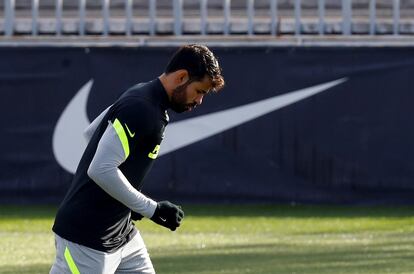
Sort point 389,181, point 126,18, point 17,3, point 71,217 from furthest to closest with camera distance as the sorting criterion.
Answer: point 17,3 < point 126,18 < point 389,181 < point 71,217

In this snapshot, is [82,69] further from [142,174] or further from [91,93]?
[142,174]

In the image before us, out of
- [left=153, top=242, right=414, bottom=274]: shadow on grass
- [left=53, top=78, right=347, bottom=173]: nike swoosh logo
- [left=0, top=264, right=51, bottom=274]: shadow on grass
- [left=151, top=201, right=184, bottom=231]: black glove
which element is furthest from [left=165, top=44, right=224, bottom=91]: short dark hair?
[left=53, top=78, right=347, bottom=173]: nike swoosh logo

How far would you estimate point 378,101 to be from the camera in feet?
45.9

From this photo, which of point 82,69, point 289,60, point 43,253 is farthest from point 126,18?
point 43,253

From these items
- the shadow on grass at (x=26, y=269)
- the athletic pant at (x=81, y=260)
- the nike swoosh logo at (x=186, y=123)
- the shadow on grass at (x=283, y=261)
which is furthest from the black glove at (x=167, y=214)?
the nike swoosh logo at (x=186, y=123)

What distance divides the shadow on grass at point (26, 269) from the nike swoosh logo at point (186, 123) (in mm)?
4356

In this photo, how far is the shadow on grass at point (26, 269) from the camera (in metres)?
9.27

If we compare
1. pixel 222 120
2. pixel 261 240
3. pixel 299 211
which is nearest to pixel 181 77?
pixel 261 240

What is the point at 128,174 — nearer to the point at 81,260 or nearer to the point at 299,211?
the point at 81,260

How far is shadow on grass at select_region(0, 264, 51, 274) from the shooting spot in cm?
927

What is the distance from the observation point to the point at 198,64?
5.14 metres

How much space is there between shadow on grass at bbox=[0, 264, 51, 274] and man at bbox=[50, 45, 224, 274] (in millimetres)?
4122

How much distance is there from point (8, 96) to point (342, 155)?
422 centimetres

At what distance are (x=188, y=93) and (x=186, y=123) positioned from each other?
8.84 metres
